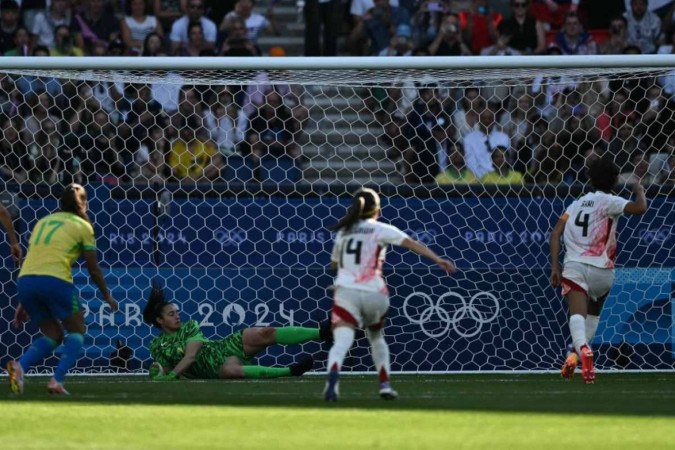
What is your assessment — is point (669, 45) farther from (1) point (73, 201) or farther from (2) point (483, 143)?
(1) point (73, 201)

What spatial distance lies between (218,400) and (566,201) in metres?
4.90

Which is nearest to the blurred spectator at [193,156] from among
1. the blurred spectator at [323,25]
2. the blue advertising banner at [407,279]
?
the blue advertising banner at [407,279]

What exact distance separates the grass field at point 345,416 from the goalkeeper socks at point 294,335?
27.4 inches

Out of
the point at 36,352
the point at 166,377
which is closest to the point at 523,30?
the point at 166,377

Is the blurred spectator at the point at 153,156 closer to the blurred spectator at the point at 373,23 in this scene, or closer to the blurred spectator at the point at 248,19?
the blurred spectator at the point at 248,19

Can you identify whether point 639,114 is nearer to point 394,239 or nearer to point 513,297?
point 513,297

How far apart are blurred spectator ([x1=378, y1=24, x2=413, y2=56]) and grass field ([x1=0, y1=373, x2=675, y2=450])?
6.74m

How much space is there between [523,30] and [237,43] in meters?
3.81

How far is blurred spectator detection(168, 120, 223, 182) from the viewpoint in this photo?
1509cm

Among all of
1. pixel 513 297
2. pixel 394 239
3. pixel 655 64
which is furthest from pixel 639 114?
pixel 394 239

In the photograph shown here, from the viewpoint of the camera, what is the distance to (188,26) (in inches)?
751

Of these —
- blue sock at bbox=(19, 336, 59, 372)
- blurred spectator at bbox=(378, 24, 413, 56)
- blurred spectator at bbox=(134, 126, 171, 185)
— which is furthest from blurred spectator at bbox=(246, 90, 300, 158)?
blue sock at bbox=(19, 336, 59, 372)

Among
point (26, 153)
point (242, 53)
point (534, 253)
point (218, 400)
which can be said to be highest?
point (242, 53)

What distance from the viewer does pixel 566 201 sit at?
14398mm
